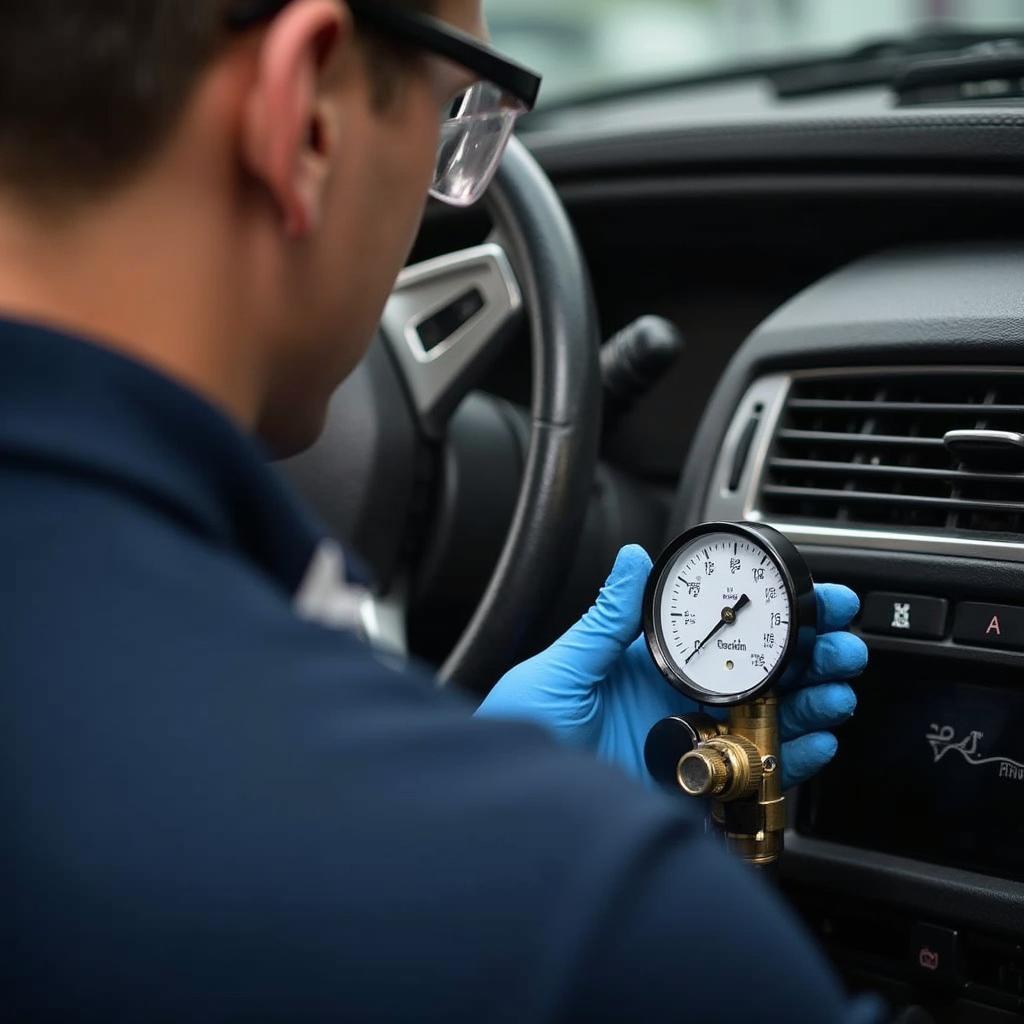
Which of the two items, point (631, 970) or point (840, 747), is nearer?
point (631, 970)

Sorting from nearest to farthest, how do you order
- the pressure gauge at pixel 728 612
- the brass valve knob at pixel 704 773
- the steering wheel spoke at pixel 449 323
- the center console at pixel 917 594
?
the brass valve knob at pixel 704 773 < the pressure gauge at pixel 728 612 < the center console at pixel 917 594 < the steering wheel spoke at pixel 449 323

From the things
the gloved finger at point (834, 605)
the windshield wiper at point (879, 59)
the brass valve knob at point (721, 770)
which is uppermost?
the windshield wiper at point (879, 59)

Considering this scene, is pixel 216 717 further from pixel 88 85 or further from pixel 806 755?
pixel 806 755

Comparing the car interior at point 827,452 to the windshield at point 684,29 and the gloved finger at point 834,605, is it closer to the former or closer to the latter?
the gloved finger at point 834,605

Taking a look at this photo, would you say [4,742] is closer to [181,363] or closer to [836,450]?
[181,363]

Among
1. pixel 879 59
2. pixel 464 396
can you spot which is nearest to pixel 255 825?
pixel 464 396

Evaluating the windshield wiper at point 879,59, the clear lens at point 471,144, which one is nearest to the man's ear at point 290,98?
the clear lens at point 471,144

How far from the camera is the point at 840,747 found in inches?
71.7

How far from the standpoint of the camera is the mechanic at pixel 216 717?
651 mm

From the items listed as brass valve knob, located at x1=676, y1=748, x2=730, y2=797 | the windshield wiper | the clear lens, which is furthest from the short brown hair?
the windshield wiper

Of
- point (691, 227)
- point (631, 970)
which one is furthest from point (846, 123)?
point (631, 970)

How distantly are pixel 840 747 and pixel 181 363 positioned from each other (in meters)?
1.22

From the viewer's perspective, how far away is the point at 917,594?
1.75 metres

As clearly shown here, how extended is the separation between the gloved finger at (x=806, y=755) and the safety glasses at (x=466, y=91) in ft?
A: 2.40
